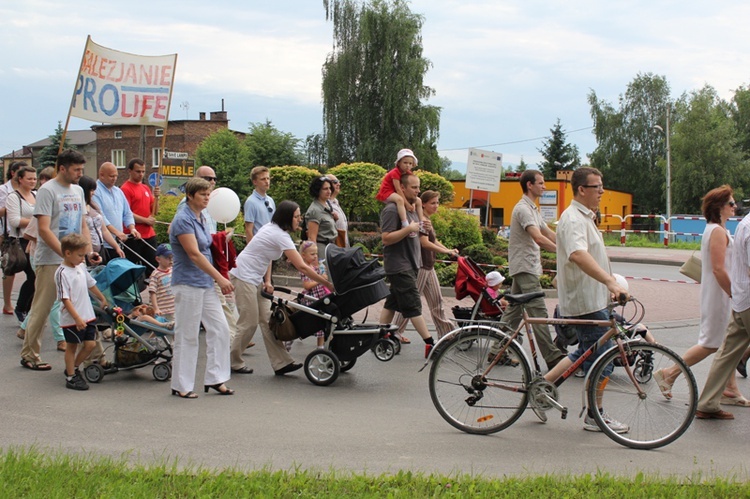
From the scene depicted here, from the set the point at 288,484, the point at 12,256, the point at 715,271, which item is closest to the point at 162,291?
the point at 12,256

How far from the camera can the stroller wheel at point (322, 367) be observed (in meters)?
7.64

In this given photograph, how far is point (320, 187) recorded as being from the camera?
984 centimetres

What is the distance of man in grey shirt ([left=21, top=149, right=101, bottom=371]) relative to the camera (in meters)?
7.79

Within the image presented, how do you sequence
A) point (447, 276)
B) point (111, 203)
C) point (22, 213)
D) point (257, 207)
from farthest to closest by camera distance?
point (447, 276) → point (111, 203) → point (257, 207) → point (22, 213)

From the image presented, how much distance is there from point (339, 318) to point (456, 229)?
40.8ft

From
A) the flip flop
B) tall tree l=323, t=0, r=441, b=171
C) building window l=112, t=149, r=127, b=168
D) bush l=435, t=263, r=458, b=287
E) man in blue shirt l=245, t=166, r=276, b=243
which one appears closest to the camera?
the flip flop

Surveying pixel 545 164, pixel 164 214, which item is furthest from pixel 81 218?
pixel 545 164

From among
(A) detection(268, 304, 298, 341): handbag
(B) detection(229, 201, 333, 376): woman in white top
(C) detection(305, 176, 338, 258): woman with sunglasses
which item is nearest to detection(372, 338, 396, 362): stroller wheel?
(B) detection(229, 201, 333, 376): woman in white top

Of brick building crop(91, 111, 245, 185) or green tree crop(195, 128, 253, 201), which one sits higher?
brick building crop(91, 111, 245, 185)

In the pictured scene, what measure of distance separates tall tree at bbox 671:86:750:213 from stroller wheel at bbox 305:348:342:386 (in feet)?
182

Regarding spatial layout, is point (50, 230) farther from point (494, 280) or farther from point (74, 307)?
point (494, 280)

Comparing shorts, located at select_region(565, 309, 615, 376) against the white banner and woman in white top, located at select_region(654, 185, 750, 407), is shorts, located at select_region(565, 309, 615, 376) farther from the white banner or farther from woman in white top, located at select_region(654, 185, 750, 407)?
the white banner

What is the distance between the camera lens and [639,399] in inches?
227

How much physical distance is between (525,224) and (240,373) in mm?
3178
